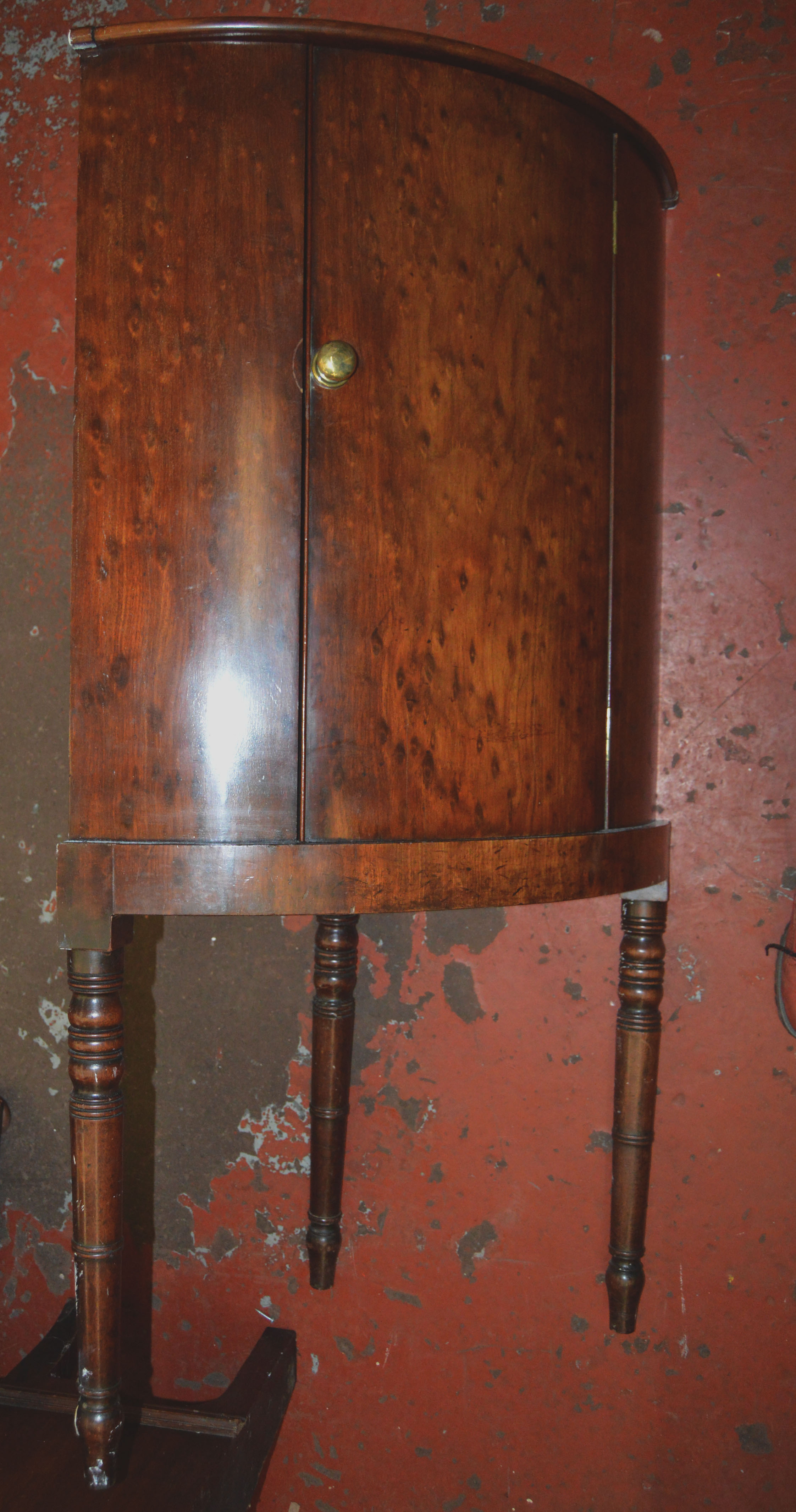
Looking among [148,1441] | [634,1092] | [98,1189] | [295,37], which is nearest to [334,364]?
[295,37]

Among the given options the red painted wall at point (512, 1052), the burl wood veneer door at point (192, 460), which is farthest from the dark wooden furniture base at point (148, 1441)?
the burl wood veneer door at point (192, 460)

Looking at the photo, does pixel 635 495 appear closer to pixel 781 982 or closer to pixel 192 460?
pixel 192 460

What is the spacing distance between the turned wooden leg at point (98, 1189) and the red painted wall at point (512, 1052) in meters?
0.55

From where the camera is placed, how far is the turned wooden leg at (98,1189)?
0.80 m

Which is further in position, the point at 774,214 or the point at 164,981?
the point at 164,981

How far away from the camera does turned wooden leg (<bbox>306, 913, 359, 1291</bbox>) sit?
4.20ft

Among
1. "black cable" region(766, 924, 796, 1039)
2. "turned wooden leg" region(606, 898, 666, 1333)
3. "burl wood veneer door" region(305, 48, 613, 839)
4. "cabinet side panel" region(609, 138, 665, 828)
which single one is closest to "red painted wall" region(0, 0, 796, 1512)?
"black cable" region(766, 924, 796, 1039)

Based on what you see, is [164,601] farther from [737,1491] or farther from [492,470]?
[737,1491]

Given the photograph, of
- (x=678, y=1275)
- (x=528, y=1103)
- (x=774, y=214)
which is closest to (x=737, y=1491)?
(x=678, y=1275)

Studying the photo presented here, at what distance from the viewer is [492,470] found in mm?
813

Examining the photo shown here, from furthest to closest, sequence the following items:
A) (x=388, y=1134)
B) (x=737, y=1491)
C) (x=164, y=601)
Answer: (x=388, y=1134), (x=737, y=1491), (x=164, y=601)

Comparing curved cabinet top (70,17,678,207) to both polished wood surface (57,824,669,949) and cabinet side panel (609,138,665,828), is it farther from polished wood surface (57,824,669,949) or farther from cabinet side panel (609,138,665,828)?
polished wood surface (57,824,669,949)

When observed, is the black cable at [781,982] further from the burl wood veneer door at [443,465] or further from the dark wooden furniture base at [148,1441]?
the dark wooden furniture base at [148,1441]

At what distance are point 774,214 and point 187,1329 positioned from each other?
5.99 feet
